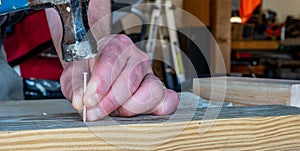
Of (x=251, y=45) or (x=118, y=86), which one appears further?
(x=251, y=45)

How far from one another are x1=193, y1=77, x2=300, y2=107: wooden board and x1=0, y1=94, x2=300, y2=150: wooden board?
15cm

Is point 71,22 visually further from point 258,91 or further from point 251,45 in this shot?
point 251,45

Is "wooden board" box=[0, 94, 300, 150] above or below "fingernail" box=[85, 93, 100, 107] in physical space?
below

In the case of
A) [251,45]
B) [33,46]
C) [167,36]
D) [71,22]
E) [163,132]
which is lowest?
[251,45]

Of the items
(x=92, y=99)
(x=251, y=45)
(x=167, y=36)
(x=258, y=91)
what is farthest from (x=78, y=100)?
(x=251, y=45)

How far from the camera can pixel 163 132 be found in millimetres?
489

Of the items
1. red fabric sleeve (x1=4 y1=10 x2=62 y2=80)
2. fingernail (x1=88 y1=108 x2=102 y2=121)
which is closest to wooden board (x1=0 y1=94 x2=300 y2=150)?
fingernail (x1=88 y1=108 x2=102 y2=121)

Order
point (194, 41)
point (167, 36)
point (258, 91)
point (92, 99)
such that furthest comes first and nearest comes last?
1. point (167, 36)
2. point (194, 41)
3. point (258, 91)
4. point (92, 99)

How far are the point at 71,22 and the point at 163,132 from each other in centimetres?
16

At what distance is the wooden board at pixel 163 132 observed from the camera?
440mm

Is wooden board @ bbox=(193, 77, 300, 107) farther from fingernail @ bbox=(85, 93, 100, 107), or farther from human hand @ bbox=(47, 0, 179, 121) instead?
fingernail @ bbox=(85, 93, 100, 107)

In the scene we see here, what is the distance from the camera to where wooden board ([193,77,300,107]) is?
0.74m

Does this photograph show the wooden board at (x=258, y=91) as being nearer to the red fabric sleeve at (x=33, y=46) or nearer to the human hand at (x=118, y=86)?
the human hand at (x=118, y=86)

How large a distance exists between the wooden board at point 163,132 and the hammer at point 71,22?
74mm
